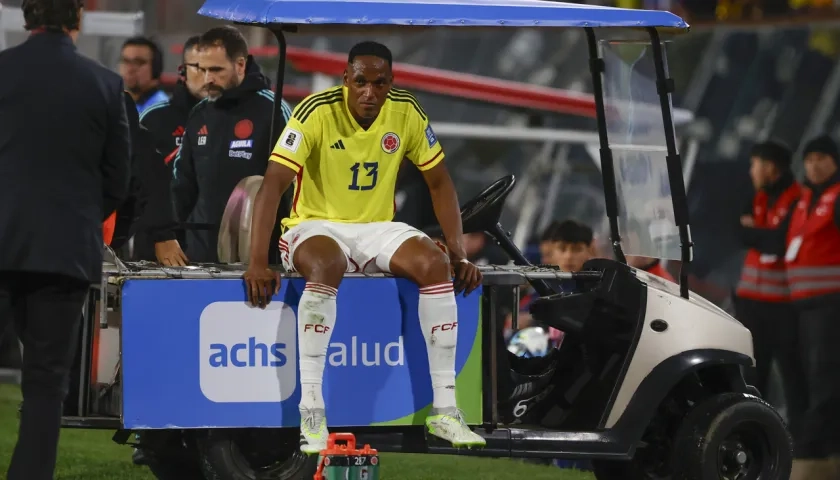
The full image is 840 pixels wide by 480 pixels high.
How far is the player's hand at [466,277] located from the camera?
5.70 m

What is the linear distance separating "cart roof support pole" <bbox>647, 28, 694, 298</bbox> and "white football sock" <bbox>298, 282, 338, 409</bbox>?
1.46 m

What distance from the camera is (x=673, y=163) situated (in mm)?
6121

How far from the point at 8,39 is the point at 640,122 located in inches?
212

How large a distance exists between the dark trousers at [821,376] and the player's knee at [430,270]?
3.54 m

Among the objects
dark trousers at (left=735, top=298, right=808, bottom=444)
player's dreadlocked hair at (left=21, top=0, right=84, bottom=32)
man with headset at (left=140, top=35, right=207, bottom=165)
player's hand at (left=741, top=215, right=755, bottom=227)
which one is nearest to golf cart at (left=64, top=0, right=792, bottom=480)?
player's dreadlocked hair at (left=21, top=0, right=84, bottom=32)

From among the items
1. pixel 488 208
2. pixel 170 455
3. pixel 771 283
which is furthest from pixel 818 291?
pixel 170 455

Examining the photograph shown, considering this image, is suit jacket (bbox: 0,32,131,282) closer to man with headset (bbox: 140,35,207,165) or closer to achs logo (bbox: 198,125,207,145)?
achs logo (bbox: 198,125,207,145)

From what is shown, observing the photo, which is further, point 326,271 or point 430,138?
Result: point 430,138

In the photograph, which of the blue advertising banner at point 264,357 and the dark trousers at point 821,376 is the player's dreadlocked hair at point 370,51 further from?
the dark trousers at point 821,376

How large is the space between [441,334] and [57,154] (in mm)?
1520

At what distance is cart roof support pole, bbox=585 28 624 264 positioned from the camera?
6.51 meters

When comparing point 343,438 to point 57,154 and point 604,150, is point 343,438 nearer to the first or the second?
point 57,154

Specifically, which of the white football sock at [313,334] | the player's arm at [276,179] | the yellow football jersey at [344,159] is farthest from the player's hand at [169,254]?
the white football sock at [313,334]

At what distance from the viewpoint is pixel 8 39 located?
405 inches
